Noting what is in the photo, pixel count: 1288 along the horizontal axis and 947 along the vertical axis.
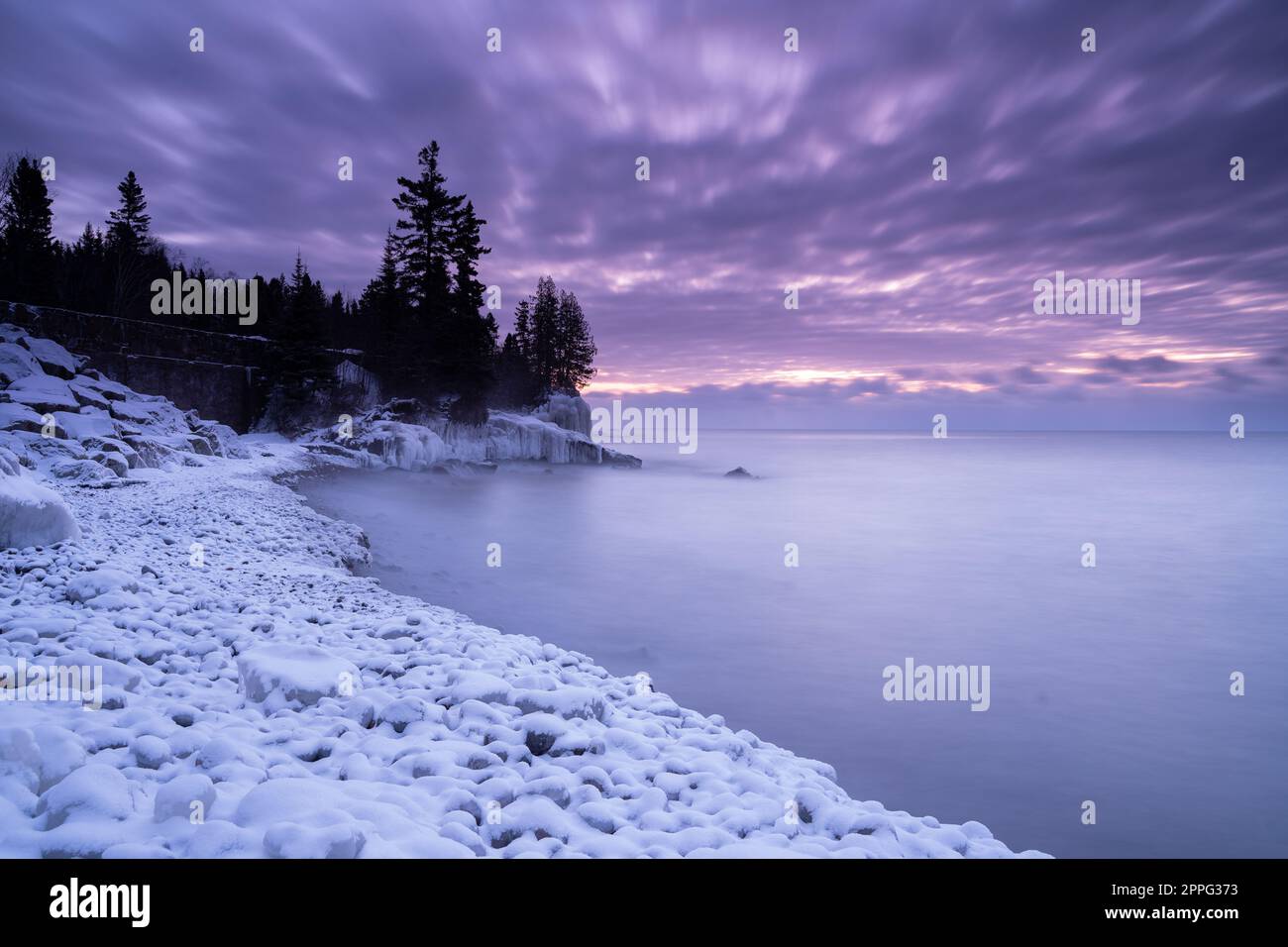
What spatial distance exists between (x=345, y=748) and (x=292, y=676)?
1262mm

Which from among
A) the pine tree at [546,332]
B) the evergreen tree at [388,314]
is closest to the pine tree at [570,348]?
the pine tree at [546,332]

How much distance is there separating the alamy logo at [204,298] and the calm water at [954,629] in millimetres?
21378

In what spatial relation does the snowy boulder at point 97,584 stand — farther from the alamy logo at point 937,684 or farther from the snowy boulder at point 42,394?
the snowy boulder at point 42,394

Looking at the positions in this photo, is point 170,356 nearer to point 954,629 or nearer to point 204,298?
point 204,298

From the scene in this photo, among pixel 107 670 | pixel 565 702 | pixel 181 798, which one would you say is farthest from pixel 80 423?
pixel 181 798

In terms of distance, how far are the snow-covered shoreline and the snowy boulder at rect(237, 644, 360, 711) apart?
0.08 feet

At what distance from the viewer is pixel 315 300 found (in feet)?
135

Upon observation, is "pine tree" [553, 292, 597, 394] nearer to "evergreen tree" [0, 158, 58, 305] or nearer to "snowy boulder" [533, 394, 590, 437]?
"snowy boulder" [533, 394, 590, 437]

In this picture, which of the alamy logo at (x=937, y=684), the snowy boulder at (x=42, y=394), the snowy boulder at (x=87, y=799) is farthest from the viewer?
the snowy boulder at (x=42, y=394)
